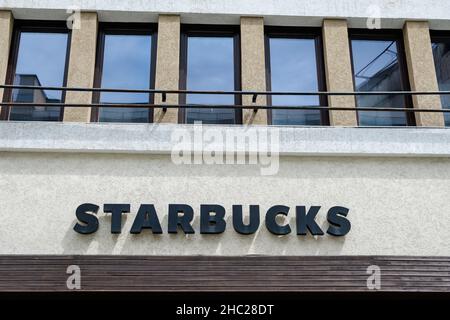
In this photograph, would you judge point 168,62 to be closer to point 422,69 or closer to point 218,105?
point 218,105

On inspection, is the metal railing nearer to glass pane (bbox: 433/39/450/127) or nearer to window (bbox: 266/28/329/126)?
window (bbox: 266/28/329/126)

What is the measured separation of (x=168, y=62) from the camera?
8.50 m

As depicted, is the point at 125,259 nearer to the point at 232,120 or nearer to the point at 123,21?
the point at 232,120

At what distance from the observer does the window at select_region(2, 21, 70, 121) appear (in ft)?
27.7

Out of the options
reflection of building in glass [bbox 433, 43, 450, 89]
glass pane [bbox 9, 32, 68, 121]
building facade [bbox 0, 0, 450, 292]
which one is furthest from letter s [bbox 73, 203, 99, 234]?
reflection of building in glass [bbox 433, 43, 450, 89]

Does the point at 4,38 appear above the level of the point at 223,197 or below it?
above

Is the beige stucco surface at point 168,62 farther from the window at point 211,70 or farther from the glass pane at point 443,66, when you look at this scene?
the glass pane at point 443,66

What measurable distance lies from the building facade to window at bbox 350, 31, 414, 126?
23 millimetres

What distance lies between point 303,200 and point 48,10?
179 inches

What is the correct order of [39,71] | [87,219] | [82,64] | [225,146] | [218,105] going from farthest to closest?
[39,71] → [82,64] → [218,105] → [225,146] → [87,219]

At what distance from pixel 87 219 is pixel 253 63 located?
125 inches

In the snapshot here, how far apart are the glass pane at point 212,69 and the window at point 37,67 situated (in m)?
1.82

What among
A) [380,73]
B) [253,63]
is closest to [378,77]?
[380,73]
